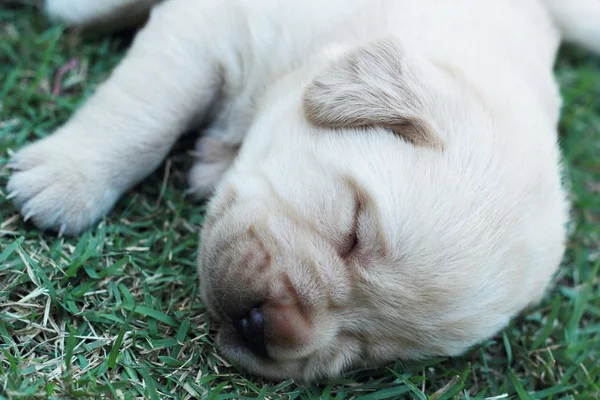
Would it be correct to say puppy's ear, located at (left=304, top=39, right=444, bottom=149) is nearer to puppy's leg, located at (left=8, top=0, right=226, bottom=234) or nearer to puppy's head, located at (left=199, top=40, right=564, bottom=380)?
puppy's head, located at (left=199, top=40, right=564, bottom=380)

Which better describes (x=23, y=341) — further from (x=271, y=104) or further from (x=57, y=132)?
(x=271, y=104)

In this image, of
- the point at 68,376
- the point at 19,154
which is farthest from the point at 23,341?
the point at 19,154

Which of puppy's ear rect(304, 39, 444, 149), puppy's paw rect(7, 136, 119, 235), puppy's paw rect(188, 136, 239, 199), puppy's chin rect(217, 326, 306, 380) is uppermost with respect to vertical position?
puppy's ear rect(304, 39, 444, 149)

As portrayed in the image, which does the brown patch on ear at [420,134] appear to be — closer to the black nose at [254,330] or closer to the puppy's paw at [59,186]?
the black nose at [254,330]

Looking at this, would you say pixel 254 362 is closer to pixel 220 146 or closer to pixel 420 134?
pixel 420 134

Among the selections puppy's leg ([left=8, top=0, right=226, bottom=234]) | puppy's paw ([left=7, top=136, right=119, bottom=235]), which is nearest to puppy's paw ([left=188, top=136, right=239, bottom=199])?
puppy's leg ([left=8, top=0, right=226, bottom=234])

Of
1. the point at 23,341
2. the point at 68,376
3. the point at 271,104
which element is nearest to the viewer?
the point at 68,376
